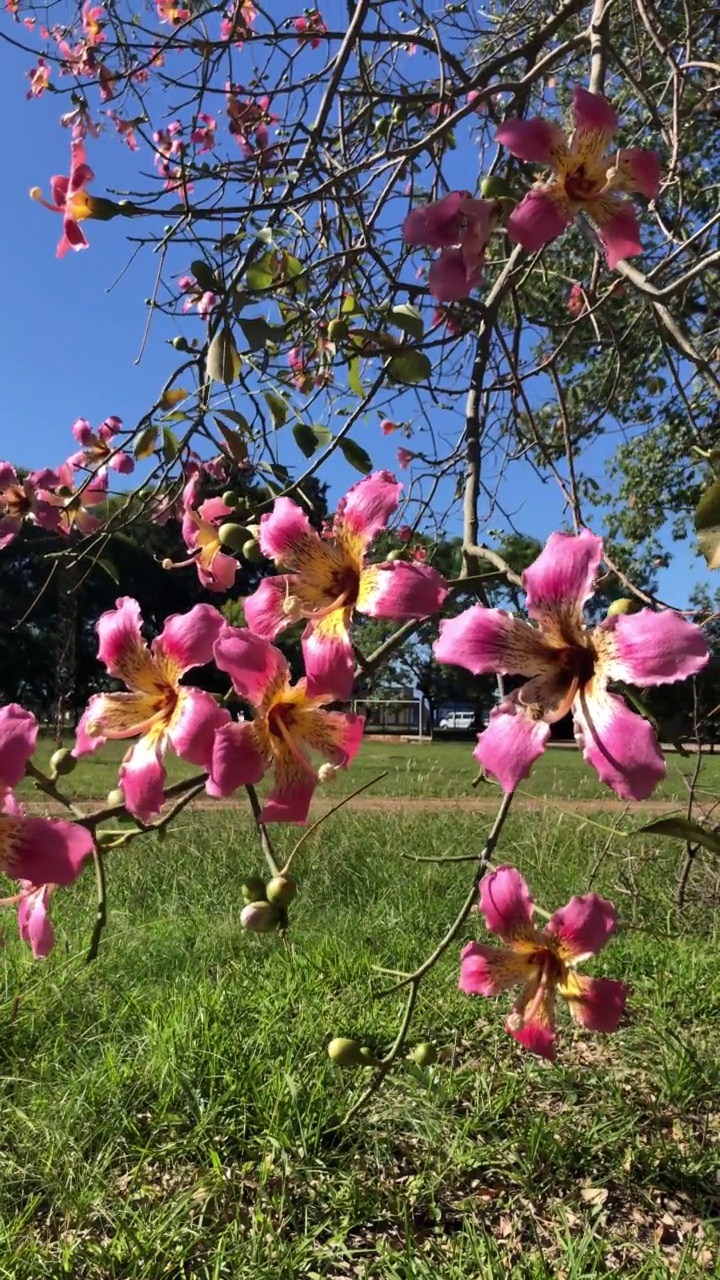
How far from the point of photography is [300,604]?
693mm

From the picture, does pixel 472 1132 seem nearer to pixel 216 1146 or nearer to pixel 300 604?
pixel 216 1146

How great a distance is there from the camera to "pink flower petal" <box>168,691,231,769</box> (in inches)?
25.1

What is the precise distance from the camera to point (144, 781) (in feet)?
2.12

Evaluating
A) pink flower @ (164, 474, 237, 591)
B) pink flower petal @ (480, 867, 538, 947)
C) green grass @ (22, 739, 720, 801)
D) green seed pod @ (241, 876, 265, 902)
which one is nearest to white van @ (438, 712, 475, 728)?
green grass @ (22, 739, 720, 801)

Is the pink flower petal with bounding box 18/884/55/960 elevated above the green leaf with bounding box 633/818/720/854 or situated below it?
below

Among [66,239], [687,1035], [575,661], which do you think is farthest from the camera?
[687,1035]

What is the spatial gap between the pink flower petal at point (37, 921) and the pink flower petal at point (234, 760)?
26cm

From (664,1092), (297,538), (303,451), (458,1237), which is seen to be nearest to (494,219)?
(303,451)

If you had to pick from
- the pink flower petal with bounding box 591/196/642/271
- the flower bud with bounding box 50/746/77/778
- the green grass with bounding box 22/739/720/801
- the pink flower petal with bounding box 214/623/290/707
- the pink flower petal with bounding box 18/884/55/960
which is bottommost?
the green grass with bounding box 22/739/720/801

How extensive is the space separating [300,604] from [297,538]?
0.07m

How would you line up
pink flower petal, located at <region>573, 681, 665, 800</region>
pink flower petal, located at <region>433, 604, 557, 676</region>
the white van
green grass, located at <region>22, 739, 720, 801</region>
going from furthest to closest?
1. the white van
2. green grass, located at <region>22, 739, 720, 801</region>
3. pink flower petal, located at <region>433, 604, 557, 676</region>
4. pink flower petal, located at <region>573, 681, 665, 800</region>

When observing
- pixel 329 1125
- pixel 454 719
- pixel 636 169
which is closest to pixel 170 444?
pixel 636 169

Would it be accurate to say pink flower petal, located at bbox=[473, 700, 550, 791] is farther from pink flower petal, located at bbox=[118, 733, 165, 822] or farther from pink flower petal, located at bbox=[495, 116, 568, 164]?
pink flower petal, located at bbox=[495, 116, 568, 164]

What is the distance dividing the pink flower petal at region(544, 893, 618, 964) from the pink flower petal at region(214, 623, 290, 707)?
0.35m
